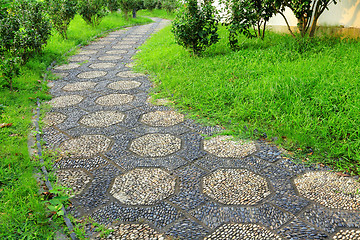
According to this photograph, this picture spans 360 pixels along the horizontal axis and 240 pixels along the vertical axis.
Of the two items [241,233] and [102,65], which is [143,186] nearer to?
[241,233]

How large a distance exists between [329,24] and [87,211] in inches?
228

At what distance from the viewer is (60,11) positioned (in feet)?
24.9

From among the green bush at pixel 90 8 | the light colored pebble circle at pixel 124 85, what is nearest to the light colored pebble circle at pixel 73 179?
the light colored pebble circle at pixel 124 85

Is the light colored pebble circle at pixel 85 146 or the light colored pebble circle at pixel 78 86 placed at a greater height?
the light colored pebble circle at pixel 78 86

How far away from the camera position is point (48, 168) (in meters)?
2.59

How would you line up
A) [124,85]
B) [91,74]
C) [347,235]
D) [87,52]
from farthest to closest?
1. [87,52]
2. [91,74]
3. [124,85]
4. [347,235]

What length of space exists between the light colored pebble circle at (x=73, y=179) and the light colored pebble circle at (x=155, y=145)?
0.57m

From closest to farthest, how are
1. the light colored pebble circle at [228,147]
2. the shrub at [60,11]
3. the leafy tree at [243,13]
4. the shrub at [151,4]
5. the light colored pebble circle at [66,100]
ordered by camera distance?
the light colored pebble circle at [228,147] < the light colored pebble circle at [66,100] < the leafy tree at [243,13] < the shrub at [60,11] < the shrub at [151,4]

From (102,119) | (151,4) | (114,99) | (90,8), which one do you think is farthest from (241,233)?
(151,4)

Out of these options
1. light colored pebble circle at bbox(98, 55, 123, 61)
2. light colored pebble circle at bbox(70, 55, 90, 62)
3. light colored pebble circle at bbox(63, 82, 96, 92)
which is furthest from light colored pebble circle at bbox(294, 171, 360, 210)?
light colored pebble circle at bbox(70, 55, 90, 62)

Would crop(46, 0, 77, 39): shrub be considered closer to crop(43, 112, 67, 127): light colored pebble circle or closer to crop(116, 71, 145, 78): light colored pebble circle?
crop(116, 71, 145, 78): light colored pebble circle

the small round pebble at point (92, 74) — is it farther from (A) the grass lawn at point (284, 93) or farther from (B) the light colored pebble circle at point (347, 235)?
(B) the light colored pebble circle at point (347, 235)

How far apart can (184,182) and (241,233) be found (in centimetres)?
68

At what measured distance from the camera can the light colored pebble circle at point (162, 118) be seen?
11.4 feet
